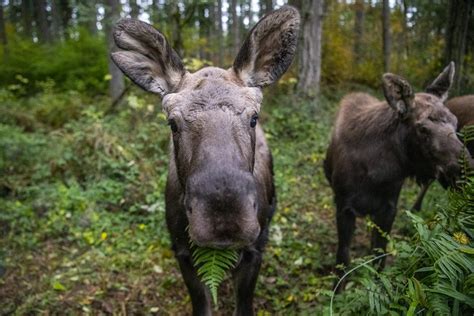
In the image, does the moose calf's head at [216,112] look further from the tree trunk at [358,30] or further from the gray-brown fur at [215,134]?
the tree trunk at [358,30]

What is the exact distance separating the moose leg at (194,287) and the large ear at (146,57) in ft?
5.60

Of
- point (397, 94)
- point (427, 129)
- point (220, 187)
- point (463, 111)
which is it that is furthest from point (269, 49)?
point (463, 111)

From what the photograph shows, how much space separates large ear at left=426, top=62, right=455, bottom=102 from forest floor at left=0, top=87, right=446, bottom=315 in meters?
1.38

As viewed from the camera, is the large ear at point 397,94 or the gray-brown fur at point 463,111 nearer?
the large ear at point 397,94

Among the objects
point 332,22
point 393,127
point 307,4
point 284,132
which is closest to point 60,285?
point 393,127

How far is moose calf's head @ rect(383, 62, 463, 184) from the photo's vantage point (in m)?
4.26

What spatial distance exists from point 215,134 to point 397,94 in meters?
→ 2.84

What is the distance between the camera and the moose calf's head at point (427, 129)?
4258 mm

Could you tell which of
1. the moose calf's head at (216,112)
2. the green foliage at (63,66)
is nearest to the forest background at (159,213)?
the green foliage at (63,66)

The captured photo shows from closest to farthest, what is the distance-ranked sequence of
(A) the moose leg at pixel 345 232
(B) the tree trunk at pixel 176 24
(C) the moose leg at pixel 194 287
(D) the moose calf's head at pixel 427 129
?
1. (C) the moose leg at pixel 194 287
2. (D) the moose calf's head at pixel 427 129
3. (A) the moose leg at pixel 345 232
4. (B) the tree trunk at pixel 176 24

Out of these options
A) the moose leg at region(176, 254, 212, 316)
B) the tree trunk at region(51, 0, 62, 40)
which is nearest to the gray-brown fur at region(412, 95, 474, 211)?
the moose leg at region(176, 254, 212, 316)

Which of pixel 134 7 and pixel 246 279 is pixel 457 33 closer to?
pixel 246 279

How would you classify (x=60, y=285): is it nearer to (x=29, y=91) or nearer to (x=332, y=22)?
(x=29, y=91)

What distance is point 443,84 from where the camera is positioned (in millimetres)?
4891
